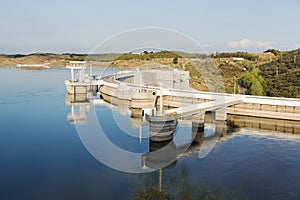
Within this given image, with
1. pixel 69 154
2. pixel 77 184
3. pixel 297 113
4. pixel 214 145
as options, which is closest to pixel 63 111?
pixel 69 154

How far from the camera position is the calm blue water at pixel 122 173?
712 centimetres

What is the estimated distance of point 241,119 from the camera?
54.6ft

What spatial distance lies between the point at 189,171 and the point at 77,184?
2945mm

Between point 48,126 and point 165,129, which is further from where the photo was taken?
point 48,126

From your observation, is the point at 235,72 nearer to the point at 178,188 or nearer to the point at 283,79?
the point at 283,79

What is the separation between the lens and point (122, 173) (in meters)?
8.33

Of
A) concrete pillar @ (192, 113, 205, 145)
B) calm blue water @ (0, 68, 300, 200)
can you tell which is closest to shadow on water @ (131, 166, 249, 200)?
calm blue water @ (0, 68, 300, 200)

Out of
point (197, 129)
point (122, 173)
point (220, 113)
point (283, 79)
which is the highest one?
point (283, 79)

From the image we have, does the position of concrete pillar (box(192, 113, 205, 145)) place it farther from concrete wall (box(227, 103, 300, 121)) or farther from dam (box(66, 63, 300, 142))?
concrete wall (box(227, 103, 300, 121))

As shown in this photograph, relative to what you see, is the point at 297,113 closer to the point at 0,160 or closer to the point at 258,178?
the point at 258,178

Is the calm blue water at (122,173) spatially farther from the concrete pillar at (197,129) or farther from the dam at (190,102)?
the dam at (190,102)

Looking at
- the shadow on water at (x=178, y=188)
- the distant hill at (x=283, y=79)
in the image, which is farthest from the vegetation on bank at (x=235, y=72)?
the shadow on water at (x=178, y=188)

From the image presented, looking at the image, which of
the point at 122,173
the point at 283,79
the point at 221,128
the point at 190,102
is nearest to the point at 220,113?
the point at 221,128

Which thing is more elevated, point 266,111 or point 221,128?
point 266,111
